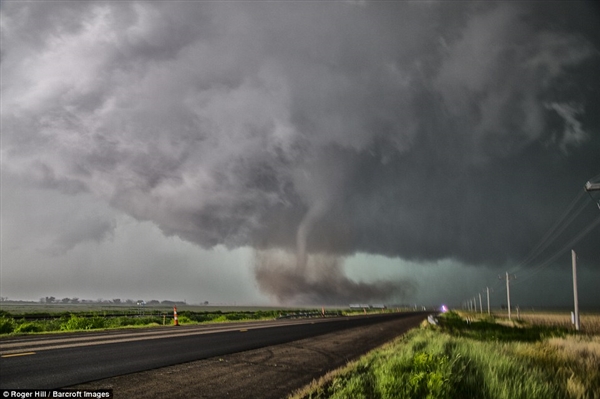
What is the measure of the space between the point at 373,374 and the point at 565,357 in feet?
24.7

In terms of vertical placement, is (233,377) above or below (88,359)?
below

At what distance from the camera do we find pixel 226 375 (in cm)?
880

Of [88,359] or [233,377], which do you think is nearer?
[233,377]

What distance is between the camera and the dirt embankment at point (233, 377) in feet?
23.3

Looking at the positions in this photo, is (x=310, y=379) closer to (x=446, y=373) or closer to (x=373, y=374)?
(x=373, y=374)

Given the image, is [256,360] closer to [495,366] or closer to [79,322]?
[495,366]

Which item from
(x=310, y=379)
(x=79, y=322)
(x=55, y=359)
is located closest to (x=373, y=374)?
(x=310, y=379)

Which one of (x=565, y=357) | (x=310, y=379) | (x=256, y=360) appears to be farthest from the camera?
(x=565, y=357)

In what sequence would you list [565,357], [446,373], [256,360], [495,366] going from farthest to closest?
1. [565,357]
2. [256,360]
3. [495,366]
4. [446,373]

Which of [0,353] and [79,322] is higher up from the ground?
[0,353]

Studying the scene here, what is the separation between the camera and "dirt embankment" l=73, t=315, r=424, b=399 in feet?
23.3

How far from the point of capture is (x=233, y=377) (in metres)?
8.66

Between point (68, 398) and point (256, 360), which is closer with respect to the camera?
point (68, 398)

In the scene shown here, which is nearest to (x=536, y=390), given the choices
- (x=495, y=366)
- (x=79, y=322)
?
(x=495, y=366)
